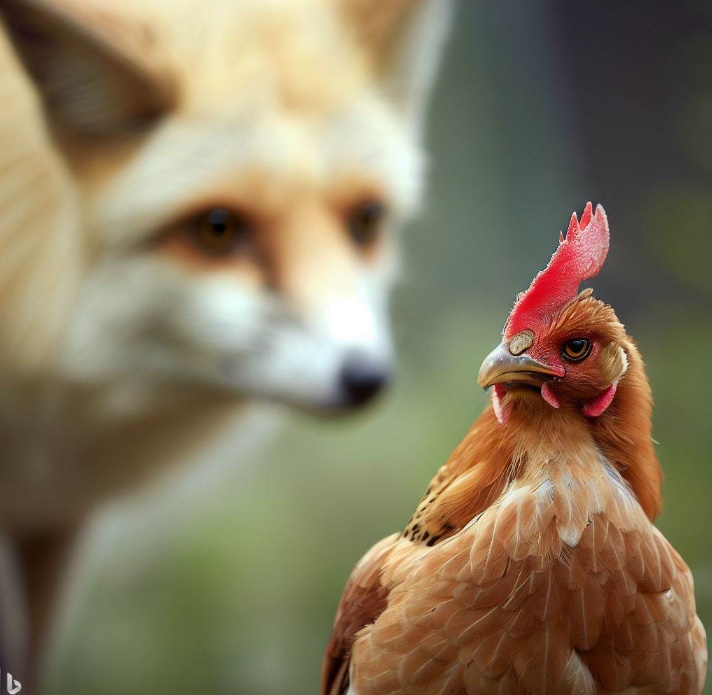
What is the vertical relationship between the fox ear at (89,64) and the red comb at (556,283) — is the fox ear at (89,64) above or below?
above

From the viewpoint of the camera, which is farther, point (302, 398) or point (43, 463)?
point (43, 463)

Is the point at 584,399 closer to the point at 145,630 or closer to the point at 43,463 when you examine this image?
the point at 43,463

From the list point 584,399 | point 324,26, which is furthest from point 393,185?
point 584,399

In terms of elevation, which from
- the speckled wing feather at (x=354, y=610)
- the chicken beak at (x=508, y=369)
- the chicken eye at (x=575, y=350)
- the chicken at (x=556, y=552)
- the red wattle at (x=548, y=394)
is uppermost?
the chicken eye at (x=575, y=350)

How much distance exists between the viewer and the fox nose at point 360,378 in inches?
36.2

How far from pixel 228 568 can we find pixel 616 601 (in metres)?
1.01

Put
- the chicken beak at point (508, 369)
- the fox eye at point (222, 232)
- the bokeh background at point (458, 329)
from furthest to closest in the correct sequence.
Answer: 1. the bokeh background at point (458, 329)
2. the fox eye at point (222, 232)
3. the chicken beak at point (508, 369)

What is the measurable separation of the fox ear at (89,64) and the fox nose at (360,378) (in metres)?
0.33

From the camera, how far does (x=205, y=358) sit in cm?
102

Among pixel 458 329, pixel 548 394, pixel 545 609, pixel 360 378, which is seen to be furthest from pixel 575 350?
pixel 458 329

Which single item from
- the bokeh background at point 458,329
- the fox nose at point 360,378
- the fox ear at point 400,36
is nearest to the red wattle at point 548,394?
the fox nose at point 360,378

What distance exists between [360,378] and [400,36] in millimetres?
423

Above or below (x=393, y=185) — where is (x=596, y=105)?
above

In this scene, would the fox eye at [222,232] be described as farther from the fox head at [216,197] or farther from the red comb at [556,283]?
the red comb at [556,283]
